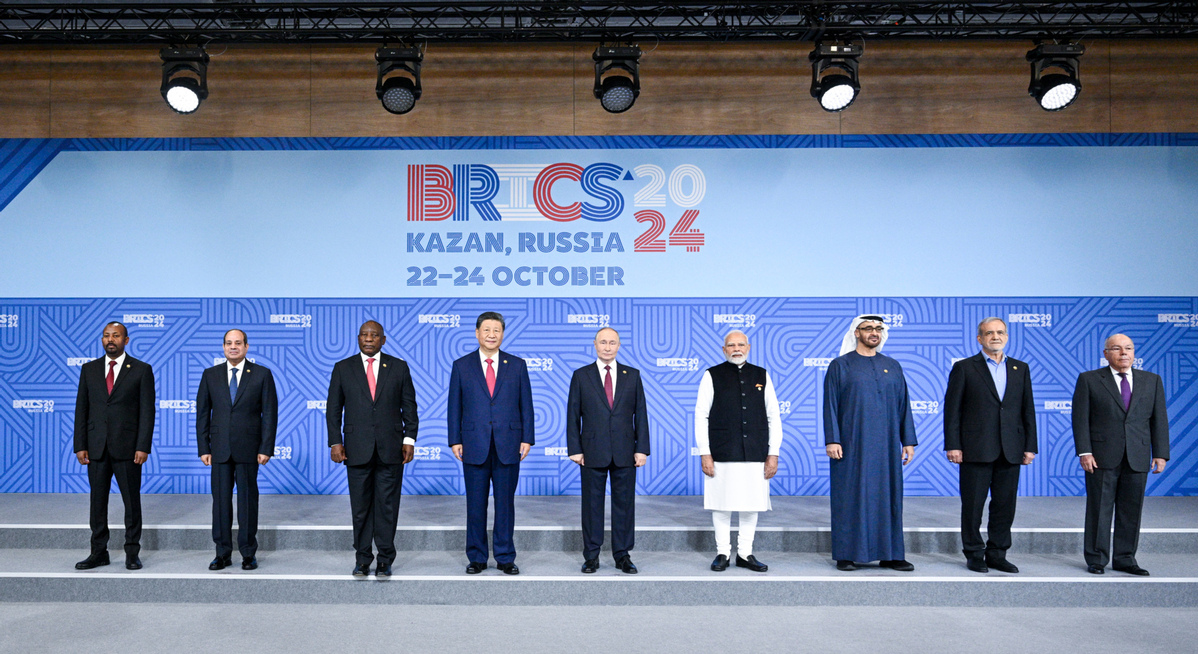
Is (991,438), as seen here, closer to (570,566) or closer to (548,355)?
(570,566)

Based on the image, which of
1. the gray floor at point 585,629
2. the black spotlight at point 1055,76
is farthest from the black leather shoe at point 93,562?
the black spotlight at point 1055,76

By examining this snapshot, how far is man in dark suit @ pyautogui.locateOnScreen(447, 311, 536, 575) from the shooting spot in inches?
168

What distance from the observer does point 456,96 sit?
6.56m

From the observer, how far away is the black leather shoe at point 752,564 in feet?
14.1

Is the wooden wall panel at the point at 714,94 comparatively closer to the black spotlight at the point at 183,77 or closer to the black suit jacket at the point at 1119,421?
→ the black spotlight at the point at 183,77

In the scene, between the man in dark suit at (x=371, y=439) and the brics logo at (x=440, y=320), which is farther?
the brics logo at (x=440, y=320)

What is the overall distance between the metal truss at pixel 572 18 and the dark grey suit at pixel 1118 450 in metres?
2.91

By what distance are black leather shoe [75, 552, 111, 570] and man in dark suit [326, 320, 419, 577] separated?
148 centimetres

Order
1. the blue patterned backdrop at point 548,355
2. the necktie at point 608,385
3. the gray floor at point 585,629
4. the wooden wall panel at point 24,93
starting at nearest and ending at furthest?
1. the gray floor at point 585,629
2. the necktie at point 608,385
3. the blue patterned backdrop at point 548,355
4. the wooden wall panel at point 24,93

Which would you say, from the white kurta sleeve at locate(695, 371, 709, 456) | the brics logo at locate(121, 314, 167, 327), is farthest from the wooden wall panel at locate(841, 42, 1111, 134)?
the brics logo at locate(121, 314, 167, 327)

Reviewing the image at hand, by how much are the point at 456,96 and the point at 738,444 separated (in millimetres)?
3988

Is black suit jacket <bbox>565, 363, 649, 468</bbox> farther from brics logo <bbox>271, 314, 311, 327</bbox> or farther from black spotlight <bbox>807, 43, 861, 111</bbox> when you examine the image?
brics logo <bbox>271, 314, 311, 327</bbox>

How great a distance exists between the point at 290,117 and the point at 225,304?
1683mm

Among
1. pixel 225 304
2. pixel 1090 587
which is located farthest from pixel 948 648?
pixel 225 304
